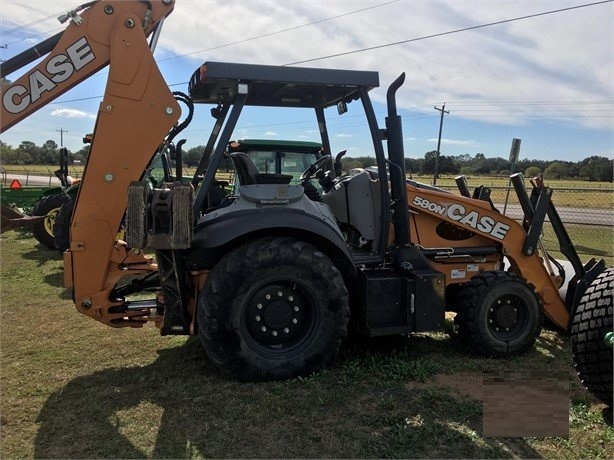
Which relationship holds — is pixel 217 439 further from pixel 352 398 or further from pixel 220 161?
pixel 220 161

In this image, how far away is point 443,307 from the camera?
4.26 meters

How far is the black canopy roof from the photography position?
3.79m

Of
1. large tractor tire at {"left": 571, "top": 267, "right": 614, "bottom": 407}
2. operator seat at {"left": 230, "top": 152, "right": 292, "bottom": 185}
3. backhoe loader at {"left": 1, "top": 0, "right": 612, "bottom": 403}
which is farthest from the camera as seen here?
operator seat at {"left": 230, "top": 152, "right": 292, "bottom": 185}

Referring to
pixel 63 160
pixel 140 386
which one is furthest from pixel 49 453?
pixel 63 160

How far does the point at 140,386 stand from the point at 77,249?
1.14 m

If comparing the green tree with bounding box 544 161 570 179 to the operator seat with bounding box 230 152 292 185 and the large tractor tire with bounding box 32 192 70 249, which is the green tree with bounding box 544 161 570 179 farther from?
the operator seat with bounding box 230 152 292 185

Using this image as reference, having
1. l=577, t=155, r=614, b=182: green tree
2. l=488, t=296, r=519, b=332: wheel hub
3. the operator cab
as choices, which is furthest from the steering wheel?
l=577, t=155, r=614, b=182: green tree

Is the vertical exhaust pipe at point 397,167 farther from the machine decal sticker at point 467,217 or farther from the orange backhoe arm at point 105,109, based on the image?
the orange backhoe arm at point 105,109

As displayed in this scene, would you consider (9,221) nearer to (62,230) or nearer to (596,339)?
(62,230)

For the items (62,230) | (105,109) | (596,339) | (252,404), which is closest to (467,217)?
(596,339)

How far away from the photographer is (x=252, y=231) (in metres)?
3.71

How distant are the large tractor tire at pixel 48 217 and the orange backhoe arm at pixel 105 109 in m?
7.08

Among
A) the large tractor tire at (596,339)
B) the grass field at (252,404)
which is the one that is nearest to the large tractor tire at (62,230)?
the grass field at (252,404)

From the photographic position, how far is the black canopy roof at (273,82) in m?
3.79
